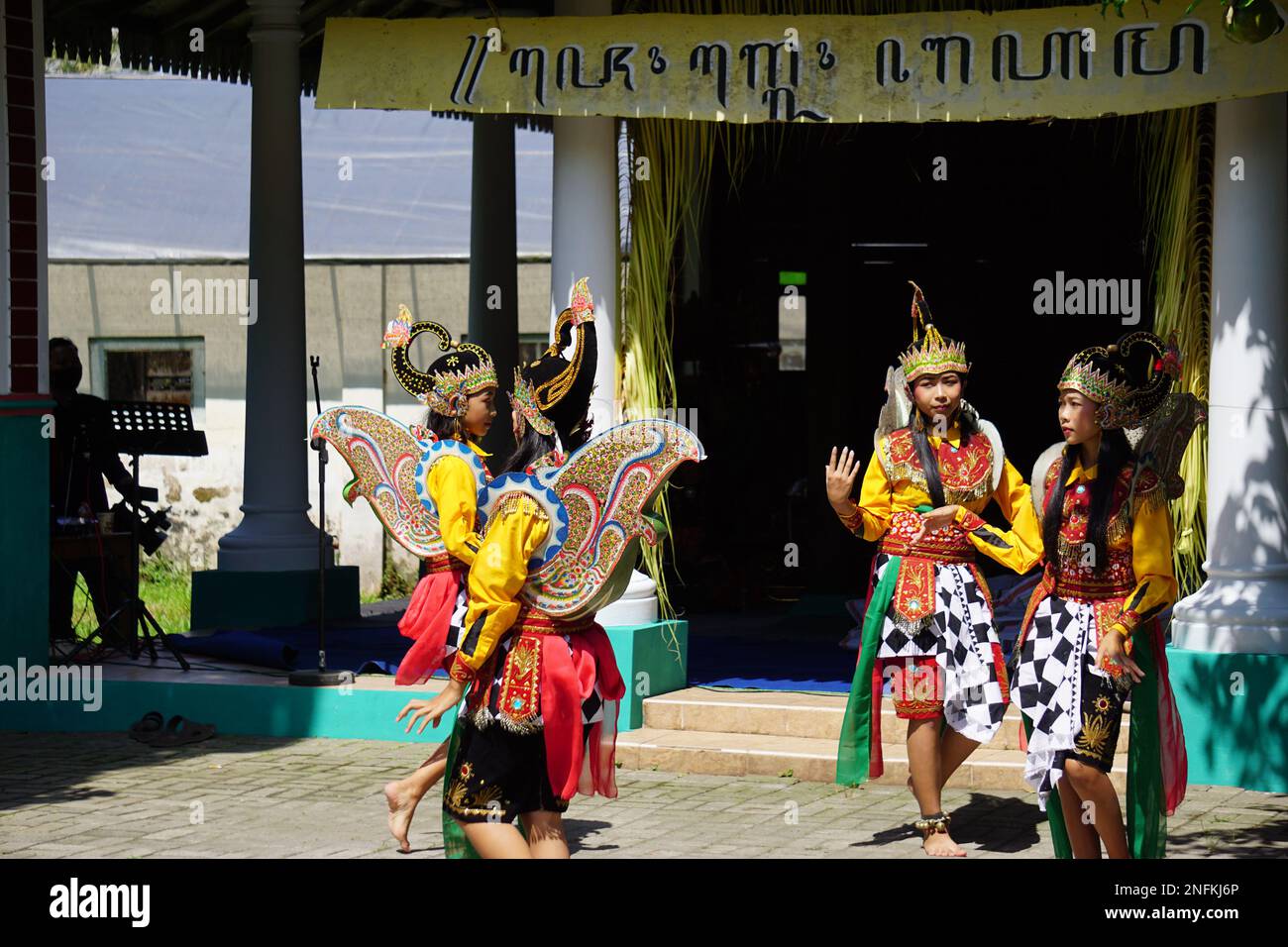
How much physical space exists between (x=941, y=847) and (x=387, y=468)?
2742mm

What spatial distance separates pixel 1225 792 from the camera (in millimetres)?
7613

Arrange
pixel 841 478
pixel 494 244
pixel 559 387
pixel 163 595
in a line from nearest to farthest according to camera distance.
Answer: pixel 559 387 < pixel 841 478 < pixel 494 244 < pixel 163 595

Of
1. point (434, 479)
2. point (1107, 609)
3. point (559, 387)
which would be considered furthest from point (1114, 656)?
point (434, 479)

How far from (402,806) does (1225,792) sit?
351 cm

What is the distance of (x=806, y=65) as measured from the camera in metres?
8.34

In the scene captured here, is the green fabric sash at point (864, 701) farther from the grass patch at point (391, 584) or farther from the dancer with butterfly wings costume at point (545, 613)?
the grass patch at point (391, 584)

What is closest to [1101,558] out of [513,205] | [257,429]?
[257,429]

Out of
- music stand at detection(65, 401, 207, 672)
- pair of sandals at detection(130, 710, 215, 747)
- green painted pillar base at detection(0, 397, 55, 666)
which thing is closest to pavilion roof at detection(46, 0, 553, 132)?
music stand at detection(65, 401, 207, 672)

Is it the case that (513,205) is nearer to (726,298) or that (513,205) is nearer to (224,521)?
(726,298)

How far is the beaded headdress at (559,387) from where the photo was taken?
18.0ft

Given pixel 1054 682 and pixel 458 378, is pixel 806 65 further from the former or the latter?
pixel 1054 682

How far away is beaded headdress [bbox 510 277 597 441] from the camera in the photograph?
216 inches

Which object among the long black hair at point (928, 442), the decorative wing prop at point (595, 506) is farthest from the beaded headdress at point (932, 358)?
the decorative wing prop at point (595, 506)

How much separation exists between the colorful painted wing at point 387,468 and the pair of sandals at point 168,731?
82.6 inches
